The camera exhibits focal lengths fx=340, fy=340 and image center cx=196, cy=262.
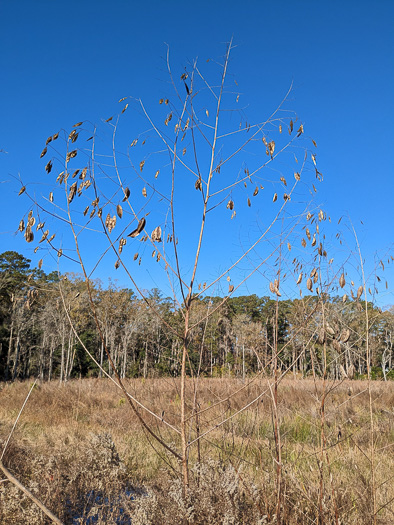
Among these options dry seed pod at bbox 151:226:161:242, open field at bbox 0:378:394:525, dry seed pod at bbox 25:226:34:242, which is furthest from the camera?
open field at bbox 0:378:394:525

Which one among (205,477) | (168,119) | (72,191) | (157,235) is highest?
(168,119)

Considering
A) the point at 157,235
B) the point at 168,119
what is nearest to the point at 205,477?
the point at 157,235

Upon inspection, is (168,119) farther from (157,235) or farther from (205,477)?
(205,477)

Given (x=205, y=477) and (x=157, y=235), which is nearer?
(x=157, y=235)

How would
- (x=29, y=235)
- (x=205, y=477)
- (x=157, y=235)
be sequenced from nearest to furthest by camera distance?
(x=157, y=235) → (x=29, y=235) → (x=205, y=477)

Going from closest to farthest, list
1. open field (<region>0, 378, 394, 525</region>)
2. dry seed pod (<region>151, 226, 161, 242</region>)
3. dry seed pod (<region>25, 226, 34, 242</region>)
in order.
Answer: dry seed pod (<region>151, 226, 161, 242</region>) < dry seed pod (<region>25, 226, 34, 242</region>) < open field (<region>0, 378, 394, 525</region>)

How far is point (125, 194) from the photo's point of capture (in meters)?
1.56

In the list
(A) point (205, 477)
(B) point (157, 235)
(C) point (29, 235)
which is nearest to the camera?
(B) point (157, 235)

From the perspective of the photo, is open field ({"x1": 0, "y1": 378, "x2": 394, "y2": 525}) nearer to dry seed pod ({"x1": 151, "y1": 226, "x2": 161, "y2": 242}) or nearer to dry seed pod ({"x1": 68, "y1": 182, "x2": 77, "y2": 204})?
dry seed pod ({"x1": 151, "y1": 226, "x2": 161, "y2": 242})

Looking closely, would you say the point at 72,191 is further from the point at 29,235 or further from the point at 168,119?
the point at 168,119

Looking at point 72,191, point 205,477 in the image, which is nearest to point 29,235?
point 72,191

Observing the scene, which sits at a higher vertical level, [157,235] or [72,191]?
[72,191]

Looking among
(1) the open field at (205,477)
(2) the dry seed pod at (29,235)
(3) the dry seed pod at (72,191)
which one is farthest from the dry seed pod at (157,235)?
(1) the open field at (205,477)

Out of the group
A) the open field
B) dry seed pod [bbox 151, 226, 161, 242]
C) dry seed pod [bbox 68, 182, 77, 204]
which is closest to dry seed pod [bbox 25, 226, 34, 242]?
dry seed pod [bbox 68, 182, 77, 204]
